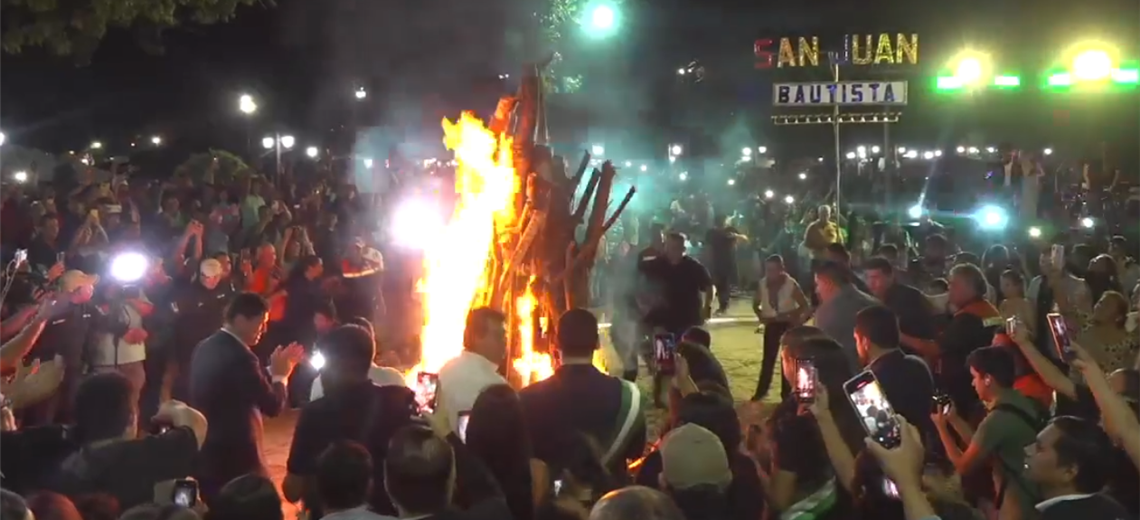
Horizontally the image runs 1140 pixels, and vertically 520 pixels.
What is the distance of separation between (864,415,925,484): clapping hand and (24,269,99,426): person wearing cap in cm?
545

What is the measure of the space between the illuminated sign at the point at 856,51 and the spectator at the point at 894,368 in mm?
13011

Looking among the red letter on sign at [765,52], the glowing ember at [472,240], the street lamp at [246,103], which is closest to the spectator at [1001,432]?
the glowing ember at [472,240]

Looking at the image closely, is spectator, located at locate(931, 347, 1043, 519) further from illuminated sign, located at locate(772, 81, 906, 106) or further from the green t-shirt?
illuminated sign, located at locate(772, 81, 906, 106)

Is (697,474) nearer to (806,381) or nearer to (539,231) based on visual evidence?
(806,381)

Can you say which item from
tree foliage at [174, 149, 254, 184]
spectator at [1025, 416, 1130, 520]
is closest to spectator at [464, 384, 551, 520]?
spectator at [1025, 416, 1130, 520]

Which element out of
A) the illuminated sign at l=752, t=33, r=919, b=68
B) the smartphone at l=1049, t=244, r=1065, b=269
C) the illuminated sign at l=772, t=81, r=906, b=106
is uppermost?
the illuminated sign at l=752, t=33, r=919, b=68

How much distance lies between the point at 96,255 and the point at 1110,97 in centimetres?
3321

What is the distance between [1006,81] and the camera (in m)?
22.0

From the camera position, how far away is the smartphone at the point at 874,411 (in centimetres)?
375

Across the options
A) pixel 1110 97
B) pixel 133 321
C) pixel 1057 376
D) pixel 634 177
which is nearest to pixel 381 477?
pixel 1057 376

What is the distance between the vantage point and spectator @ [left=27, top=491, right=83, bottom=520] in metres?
3.87

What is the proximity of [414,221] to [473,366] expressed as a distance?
10.9 metres

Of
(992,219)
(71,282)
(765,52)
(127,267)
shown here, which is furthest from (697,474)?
(765,52)

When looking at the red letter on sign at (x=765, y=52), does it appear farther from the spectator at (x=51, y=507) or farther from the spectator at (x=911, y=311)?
the spectator at (x=51, y=507)
